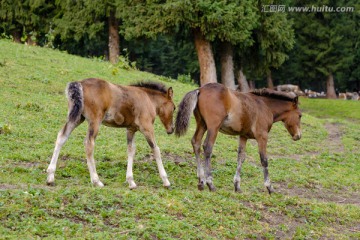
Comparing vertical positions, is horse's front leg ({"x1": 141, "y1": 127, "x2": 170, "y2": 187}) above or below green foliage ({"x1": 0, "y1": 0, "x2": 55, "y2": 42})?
below

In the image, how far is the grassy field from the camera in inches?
330

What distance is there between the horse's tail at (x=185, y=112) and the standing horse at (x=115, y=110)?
50 cm

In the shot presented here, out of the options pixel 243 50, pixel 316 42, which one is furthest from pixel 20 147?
pixel 316 42

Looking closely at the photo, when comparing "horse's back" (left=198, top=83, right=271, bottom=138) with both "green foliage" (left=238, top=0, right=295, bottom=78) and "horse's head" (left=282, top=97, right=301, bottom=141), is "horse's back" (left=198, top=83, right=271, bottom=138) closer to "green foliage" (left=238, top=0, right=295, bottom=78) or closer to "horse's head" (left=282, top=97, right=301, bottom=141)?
"horse's head" (left=282, top=97, right=301, bottom=141)

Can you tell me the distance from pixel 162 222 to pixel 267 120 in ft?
14.0

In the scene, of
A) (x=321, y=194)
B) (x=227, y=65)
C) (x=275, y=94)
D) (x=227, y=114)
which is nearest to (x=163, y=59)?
(x=227, y=65)

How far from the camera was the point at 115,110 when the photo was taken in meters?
10.5

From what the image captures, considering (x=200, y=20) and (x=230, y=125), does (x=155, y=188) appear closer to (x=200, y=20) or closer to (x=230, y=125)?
(x=230, y=125)

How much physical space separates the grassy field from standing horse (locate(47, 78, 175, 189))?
1.70ft

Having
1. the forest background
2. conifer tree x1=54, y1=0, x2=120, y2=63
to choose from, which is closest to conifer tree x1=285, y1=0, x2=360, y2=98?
the forest background

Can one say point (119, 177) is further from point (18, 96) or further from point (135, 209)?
point (18, 96)

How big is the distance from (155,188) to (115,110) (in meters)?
1.60

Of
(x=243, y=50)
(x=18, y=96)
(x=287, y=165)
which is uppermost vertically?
(x=243, y=50)

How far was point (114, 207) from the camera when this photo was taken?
894cm
